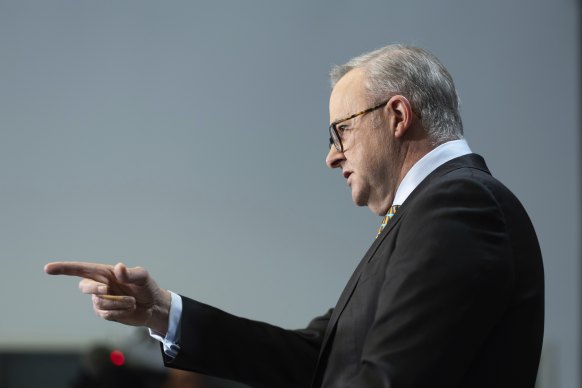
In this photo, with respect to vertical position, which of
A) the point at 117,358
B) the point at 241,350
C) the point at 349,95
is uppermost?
the point at 349,95

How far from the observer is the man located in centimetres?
125

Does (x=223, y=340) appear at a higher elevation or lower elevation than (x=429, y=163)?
lower

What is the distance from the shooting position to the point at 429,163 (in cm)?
157

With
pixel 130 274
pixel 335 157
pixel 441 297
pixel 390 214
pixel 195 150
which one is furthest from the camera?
pixel 195 150

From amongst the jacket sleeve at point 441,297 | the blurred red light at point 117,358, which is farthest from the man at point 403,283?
the blurred red light at point 117,358

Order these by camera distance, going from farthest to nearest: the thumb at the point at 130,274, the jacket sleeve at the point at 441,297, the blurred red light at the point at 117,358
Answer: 1. the blurred red light at the point at 117,358
2. the thumb at the point at 130,274
3. the jacket sleeve at the point at 441,297

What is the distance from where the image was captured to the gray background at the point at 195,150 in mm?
3117

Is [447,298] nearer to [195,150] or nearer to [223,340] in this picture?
[223,340]

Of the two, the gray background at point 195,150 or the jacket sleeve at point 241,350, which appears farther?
the gray background at point 195,150

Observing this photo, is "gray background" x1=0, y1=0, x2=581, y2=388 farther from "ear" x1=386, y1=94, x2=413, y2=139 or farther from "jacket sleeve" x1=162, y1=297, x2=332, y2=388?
"ear" x1=386, y1=94, x2=413, y2=139

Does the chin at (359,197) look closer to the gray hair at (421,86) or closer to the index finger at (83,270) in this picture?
the gray hair at (421,86)

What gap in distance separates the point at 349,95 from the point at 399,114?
0.13m

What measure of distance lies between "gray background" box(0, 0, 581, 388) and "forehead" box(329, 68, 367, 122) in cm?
161

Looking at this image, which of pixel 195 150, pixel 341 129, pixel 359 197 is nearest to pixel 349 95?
pixel 341 129
